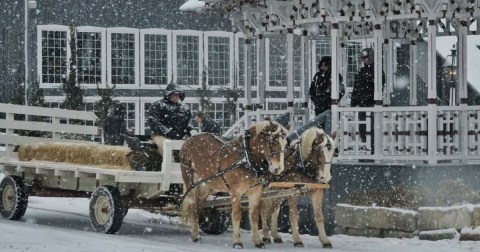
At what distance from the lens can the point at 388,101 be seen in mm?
22844

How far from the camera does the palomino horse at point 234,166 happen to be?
16.2 m

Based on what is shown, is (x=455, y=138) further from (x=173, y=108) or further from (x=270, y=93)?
(x=270, y=93)

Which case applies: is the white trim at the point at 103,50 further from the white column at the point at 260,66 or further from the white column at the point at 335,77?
the white column at the point at 335,77

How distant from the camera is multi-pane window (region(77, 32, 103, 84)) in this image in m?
35.6

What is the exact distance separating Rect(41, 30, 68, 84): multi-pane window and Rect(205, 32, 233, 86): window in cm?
463

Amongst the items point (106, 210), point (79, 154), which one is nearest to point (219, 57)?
point (79, 154)

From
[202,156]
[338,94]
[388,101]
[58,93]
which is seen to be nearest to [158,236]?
[202,156]

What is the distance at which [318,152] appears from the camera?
55.1 ft

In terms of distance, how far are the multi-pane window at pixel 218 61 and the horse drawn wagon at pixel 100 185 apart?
52.1ft

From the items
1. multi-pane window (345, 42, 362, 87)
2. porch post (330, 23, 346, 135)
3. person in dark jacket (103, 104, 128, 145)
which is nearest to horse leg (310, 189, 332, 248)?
porch post (330, 23, 346, 135)

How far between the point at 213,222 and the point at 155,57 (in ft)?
59.4

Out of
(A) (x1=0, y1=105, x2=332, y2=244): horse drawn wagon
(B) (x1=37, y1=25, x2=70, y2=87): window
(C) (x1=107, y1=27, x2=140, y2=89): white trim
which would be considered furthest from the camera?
(C) (x1=107, y1=27, x2=140, y2=89): white trim

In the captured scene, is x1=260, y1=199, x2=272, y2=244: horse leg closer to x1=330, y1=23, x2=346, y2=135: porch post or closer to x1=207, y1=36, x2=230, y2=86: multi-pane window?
x1=330, y1=23, x2=346, y2=135: porch post

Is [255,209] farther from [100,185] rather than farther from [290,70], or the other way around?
[290,70]
